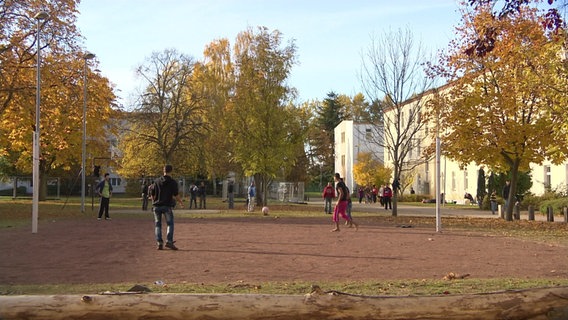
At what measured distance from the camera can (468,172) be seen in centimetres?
5306

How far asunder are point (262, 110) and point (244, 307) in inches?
1295

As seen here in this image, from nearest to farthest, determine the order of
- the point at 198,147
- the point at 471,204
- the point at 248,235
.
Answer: the point at 248,235, the point at 198,147, the point at 471,204

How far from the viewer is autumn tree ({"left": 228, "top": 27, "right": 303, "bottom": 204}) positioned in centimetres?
3884

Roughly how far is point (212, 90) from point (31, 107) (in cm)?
2431

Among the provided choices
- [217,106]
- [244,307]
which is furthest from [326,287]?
[217,106]

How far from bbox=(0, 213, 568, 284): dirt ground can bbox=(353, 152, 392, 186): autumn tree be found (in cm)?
4052

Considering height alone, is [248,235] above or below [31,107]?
below

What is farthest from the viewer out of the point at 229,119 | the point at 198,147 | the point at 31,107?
the point at 198,147

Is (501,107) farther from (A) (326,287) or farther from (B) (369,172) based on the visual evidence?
(B) (369,172)

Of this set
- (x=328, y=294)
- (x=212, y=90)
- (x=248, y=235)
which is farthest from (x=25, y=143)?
(x=328, y=294)

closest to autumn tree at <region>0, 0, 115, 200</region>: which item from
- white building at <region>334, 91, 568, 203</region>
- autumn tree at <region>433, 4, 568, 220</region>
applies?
white building at <region>334, 91, 568, 203</region>

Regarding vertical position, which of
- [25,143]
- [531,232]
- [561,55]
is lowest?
[531,232]

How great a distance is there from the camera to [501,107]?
25359mm

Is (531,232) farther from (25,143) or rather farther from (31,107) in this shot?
(25,143)
